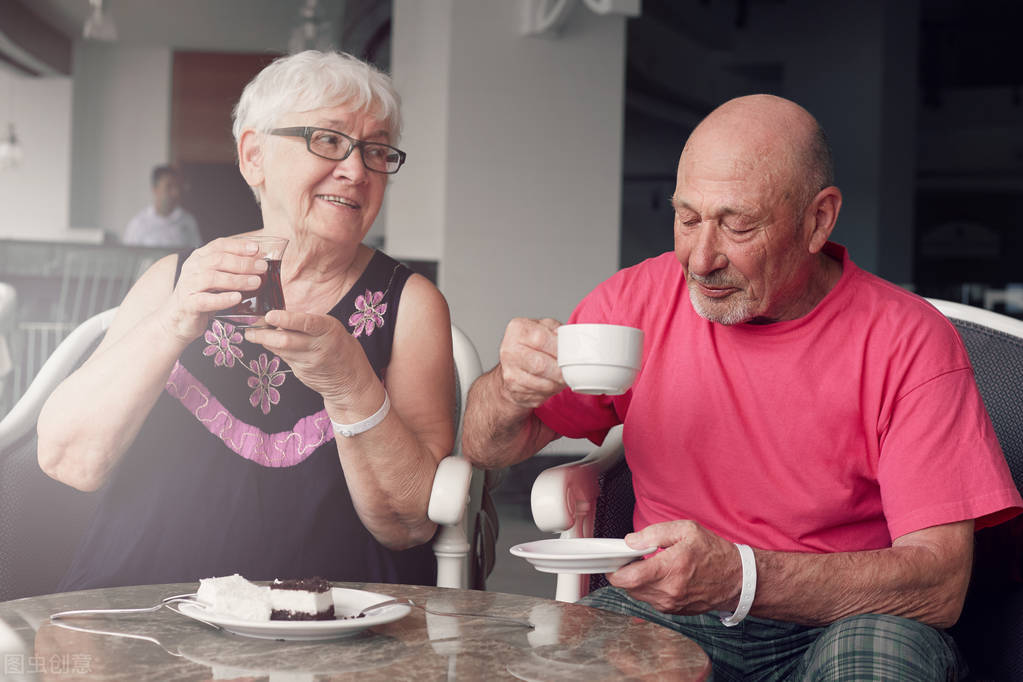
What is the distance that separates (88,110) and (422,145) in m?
6.66

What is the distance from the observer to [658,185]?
15500mm

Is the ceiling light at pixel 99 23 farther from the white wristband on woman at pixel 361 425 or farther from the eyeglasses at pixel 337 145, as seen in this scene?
the white wristband on woman at pixel 361 425

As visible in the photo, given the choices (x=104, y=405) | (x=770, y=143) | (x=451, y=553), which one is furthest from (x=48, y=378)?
(x=770, y=143)

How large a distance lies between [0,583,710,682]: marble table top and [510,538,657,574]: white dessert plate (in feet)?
0.24

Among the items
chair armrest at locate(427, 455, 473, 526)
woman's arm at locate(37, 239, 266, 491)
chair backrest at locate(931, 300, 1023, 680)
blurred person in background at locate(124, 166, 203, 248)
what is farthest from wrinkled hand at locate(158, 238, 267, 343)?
blurred person in background at locate(124, 166, 203, 248)

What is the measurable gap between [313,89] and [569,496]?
756mm

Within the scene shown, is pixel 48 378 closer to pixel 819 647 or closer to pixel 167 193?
pixel 819 647

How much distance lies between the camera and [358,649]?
3.37 ft

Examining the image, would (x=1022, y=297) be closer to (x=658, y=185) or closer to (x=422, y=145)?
(x=658, y=185)

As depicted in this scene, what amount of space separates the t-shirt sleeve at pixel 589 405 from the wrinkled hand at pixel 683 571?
1.43ft

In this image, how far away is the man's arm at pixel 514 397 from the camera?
1438mm

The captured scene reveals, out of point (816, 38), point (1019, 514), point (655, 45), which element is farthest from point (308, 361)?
point (816, 38)

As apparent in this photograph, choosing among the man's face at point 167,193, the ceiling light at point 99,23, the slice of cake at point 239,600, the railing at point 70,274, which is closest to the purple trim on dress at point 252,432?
the slice of cake at point 239,600

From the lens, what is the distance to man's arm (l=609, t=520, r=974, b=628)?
4.01ft
